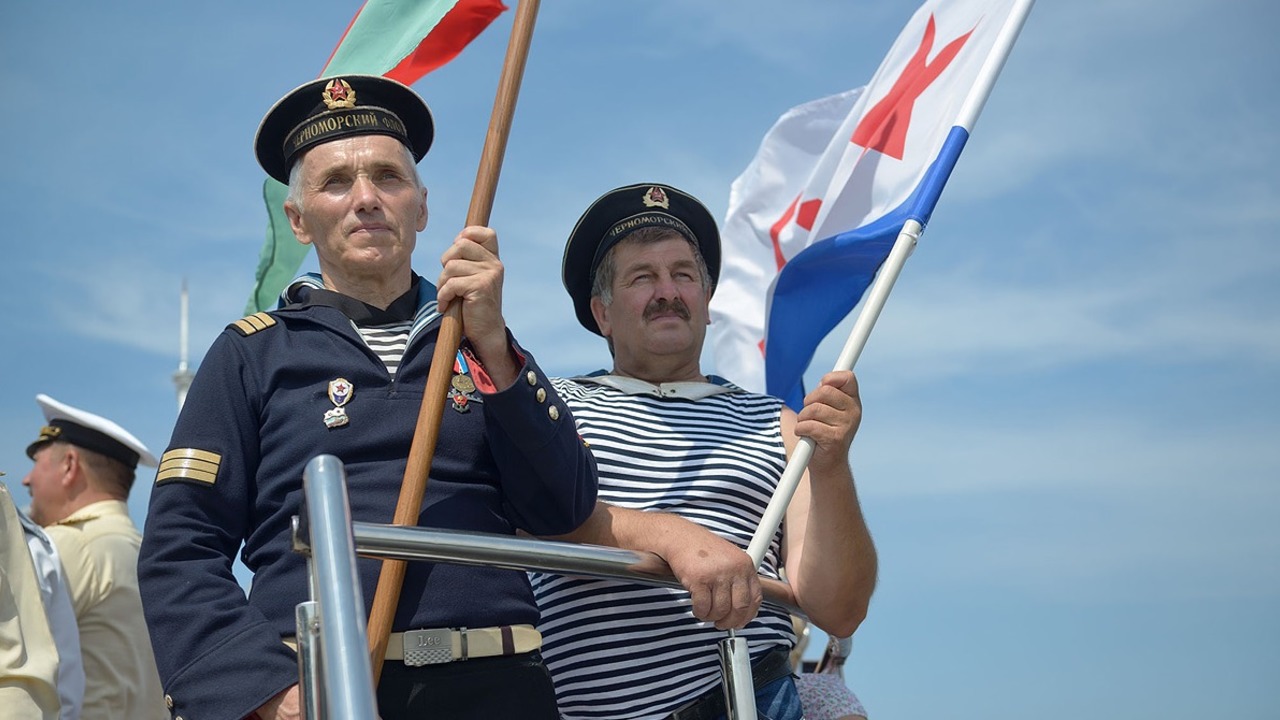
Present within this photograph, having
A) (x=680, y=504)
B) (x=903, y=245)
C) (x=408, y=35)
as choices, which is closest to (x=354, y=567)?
(x=680, y=504)

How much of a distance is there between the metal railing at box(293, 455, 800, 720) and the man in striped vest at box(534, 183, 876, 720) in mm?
196

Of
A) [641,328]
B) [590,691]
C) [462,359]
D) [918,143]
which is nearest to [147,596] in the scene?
[462,359]

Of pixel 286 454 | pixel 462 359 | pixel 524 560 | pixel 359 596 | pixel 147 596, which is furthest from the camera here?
pixel 462 359

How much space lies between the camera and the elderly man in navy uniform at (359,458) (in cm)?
293

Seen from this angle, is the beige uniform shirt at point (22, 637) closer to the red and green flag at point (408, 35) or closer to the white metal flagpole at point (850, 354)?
the red and green flag at point (408, 35)

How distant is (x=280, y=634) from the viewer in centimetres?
301

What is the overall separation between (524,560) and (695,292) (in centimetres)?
186

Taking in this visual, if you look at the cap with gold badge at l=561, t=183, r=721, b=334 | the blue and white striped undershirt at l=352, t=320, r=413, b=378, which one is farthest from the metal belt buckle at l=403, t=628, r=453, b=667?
the cap with gold badge at l=561, t=183, r=721, b=334

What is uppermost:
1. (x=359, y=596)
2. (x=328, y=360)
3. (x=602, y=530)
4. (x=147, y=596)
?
(x=328, y=360)

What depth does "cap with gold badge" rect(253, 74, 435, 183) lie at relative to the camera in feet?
12.0

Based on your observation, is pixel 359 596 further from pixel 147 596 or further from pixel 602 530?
pixel 602 530

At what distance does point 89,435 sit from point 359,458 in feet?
12.5

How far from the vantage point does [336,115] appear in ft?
12.0

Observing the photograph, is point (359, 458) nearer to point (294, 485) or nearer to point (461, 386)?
point (294, 485)
